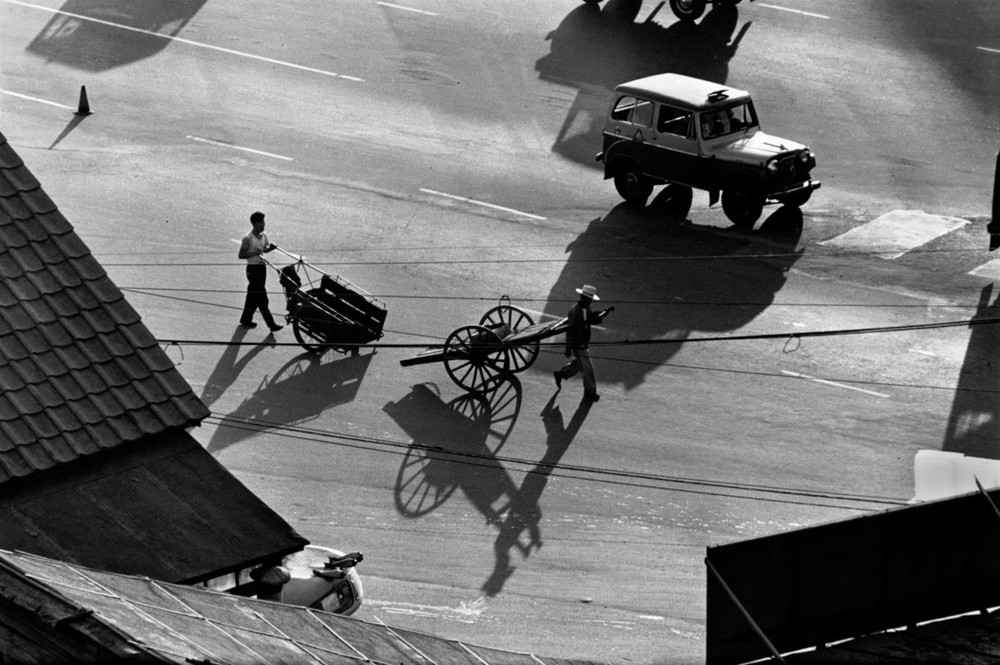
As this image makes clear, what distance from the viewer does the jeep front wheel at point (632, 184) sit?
26.1 metres

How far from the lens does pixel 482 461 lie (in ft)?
63.6

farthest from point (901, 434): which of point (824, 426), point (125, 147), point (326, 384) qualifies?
point (125, 147)

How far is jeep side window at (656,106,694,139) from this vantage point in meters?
25.5

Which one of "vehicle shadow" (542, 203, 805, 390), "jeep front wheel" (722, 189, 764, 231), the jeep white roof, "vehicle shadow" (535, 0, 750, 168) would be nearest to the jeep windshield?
the jeep white roof

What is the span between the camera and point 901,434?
19734 millimetres

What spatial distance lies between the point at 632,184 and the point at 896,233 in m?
4.49

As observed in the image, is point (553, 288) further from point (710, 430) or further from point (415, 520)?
point (415, 520)

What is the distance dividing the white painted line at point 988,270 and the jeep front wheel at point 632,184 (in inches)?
220

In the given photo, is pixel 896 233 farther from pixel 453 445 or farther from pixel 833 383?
pixel 453 445

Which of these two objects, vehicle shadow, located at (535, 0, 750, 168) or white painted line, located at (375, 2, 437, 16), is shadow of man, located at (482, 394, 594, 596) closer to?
vehicle shadow, located at (535, 0, 750, 168)

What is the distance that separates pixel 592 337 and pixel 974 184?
8764mm

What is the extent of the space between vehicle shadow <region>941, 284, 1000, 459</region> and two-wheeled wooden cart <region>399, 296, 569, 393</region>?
531 cm

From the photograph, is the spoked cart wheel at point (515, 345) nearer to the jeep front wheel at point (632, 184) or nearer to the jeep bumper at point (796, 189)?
the jeep front wheel at point (632, 184)

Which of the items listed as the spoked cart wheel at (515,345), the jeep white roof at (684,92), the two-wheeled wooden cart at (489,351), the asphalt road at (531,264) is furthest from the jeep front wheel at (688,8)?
the two-wheeled wooden cart at (489,351)
